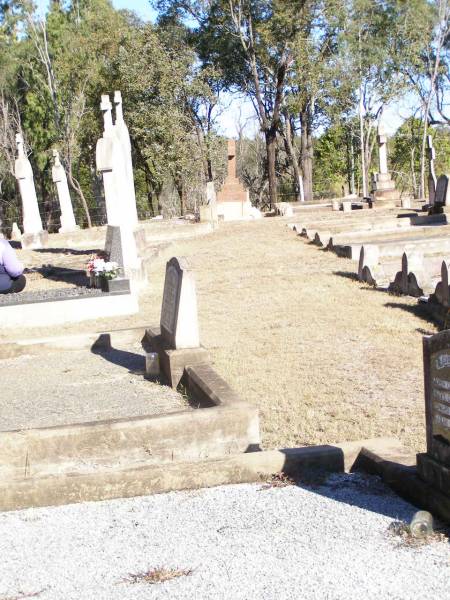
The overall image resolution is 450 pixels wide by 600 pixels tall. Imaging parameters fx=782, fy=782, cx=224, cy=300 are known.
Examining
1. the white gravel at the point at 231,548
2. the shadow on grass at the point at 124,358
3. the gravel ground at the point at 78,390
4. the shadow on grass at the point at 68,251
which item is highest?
the white gravel at the point at 231,548

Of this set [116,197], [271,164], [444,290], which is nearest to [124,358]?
[444,290]

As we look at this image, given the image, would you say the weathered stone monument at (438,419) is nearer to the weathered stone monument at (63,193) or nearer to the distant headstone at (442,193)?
the distant headstone at (442,193)

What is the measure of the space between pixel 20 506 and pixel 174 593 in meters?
1.47

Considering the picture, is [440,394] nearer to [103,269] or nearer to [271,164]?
[103,269]

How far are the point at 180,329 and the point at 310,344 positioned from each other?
1935mm

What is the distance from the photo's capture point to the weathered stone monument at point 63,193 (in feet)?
92.8

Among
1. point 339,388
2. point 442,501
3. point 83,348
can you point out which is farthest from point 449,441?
point 83,348

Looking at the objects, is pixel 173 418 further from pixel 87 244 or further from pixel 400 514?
pixel 87 244

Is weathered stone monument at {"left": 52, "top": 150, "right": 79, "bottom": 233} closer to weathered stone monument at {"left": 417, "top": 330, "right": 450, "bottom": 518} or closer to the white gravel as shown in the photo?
the white gravel

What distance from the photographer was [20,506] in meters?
4.32

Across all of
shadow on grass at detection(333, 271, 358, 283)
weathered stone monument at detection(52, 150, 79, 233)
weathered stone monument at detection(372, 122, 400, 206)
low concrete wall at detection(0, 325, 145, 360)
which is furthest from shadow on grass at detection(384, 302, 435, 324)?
weathered stone monument at detection(52, 150, 79, 233)

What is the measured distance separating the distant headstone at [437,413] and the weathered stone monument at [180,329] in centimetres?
357

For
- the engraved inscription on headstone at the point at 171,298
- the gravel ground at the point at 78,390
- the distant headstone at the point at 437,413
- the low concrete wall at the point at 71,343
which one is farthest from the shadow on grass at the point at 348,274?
the distant headstone at the point at 437,413

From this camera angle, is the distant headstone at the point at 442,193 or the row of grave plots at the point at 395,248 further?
the distant headstone at the point at 442,193
